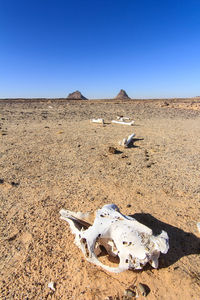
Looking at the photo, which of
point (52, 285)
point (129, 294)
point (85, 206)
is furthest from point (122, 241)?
point (85, 206)

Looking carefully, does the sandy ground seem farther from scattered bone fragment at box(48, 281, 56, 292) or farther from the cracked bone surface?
the cracked bone surface

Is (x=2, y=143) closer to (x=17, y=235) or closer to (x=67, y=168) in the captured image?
(x=67, y=168)

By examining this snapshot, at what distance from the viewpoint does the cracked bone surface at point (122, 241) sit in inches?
87.2

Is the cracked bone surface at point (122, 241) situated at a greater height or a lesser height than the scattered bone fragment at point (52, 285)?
greater

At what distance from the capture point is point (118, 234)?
2393 mm

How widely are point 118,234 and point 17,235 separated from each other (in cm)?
186

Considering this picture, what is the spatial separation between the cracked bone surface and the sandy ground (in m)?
0.28

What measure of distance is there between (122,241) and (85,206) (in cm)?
159

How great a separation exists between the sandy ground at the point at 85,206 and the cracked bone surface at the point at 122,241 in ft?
0.92

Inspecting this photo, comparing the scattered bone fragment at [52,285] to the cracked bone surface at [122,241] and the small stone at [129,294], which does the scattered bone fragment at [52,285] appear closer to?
the cracked bone surface at [122,241]

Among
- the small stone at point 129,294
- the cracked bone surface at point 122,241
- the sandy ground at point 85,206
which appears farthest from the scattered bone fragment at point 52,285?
the small stone at point 129,294

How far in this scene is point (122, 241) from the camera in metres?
2.33

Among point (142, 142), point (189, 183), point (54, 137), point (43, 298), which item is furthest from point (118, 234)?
point (54, 137)

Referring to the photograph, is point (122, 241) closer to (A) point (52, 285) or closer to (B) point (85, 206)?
(A) point (52, 285)
